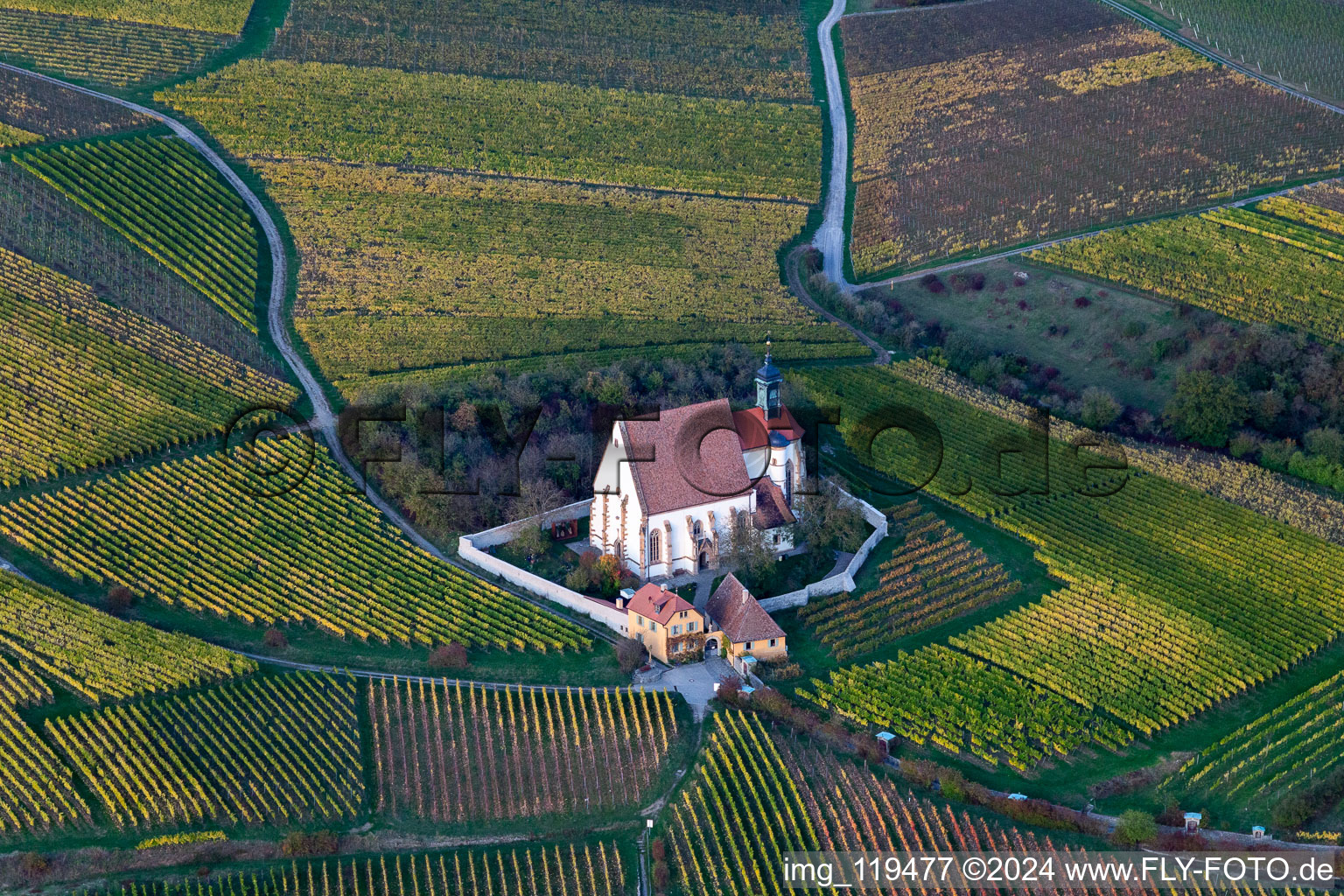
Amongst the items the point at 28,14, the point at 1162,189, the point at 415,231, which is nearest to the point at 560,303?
the point at 415,231

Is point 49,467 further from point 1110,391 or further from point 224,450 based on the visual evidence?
point 1110,391

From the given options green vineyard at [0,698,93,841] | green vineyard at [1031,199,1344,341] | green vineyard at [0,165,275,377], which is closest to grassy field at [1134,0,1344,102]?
green vineyard at [1031,199,1344,341]

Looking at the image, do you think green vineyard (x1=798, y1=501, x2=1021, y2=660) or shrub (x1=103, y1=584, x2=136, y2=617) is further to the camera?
green vineyard (x1=798, y1=501, x2=1021, y2=660)

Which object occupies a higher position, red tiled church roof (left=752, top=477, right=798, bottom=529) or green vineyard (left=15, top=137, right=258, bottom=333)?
green vineyard (left=15, top=137, right=258, bottom=333)

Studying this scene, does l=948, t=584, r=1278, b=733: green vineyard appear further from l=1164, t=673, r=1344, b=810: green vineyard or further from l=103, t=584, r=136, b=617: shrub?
l=103, t=584, r=136, b=617: shrub

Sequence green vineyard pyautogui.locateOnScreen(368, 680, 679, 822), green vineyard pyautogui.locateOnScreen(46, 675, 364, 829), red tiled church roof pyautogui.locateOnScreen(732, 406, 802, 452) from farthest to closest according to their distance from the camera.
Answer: red tiled church roof pyautogui.locateOnScreen(732, 406, 802, 452) → green vineyard pyautogui.locateOnScreen(368, 680, 679, 822) → green vineyard pyautogui.locateOnScreen(46, 675, 364, 829)

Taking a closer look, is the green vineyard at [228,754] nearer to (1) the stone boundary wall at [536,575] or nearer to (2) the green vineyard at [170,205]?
(1) the stone boundary wall at [536,575]
